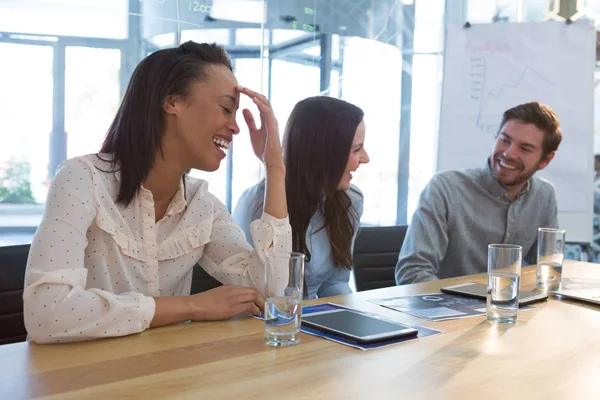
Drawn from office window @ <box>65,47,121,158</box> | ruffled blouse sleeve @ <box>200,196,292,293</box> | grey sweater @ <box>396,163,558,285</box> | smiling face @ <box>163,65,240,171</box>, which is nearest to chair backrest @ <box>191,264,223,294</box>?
ruffled blouse sleeve @ <box>200,196,292,293</box>

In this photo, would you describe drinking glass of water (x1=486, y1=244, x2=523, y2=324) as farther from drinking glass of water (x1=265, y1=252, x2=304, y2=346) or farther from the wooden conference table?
drinking glass of water (x1=265, y1=252, x2=304, y2=346)

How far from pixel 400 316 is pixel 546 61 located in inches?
107

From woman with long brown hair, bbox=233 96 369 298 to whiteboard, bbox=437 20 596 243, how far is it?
1480mm

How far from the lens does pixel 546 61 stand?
12.1ft

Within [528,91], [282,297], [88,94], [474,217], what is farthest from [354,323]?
[528,91]

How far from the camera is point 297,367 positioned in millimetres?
1059

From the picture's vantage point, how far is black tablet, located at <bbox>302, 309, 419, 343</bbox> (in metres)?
1.24

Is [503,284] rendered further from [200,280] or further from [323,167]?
[323,167]

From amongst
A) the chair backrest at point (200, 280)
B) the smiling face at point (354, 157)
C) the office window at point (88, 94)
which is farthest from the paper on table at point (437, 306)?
the office window at point (88, 94)

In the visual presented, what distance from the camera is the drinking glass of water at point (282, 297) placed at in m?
1.18

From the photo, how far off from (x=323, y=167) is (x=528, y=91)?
1877 millimetres

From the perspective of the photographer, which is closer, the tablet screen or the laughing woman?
the tablet screen

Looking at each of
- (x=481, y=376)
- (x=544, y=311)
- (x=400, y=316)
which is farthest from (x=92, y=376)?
(x=544, y=311)

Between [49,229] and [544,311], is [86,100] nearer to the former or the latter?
[49,229]
